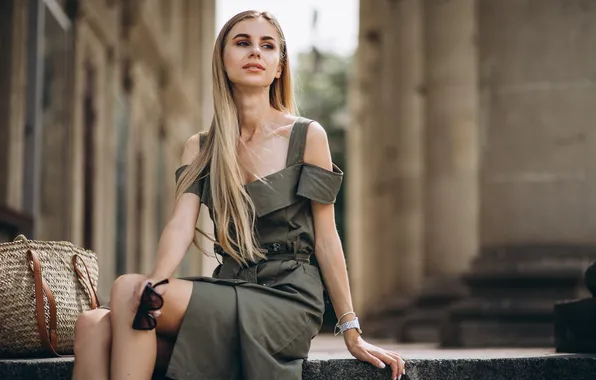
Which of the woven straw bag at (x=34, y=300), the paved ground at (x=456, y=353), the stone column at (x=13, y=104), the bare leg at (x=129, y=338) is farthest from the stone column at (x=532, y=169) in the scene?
the bare leg at (x=129, y=338)

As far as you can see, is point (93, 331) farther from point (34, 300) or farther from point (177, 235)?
point (34, 300)

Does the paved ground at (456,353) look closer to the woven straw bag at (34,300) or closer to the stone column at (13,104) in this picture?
the woven straw bag at (34,300)

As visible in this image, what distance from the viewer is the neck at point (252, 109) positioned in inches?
232

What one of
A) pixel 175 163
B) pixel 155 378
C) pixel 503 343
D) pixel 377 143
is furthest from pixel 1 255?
pixel 175 163

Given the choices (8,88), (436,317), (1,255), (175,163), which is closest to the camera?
(1,255)

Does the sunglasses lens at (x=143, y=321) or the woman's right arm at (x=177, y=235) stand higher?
the woman's right arm at (x=177, y=235)

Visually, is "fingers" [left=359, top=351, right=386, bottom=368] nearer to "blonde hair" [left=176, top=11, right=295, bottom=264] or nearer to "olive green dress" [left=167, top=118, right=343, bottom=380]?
"olive green dress" [left=167, top=118, right=343, bottom=380]

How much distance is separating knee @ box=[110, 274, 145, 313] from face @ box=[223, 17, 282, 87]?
1191 mm

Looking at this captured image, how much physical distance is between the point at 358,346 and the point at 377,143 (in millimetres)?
23530

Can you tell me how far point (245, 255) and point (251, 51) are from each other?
3.15 ft

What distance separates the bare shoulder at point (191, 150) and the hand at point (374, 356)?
109cm

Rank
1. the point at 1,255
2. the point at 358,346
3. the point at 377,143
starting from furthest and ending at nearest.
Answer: the point at 377,143 → the point at 1,255 → the point at 358,346

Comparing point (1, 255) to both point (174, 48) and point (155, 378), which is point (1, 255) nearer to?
point (155, 378)

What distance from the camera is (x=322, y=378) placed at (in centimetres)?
575
